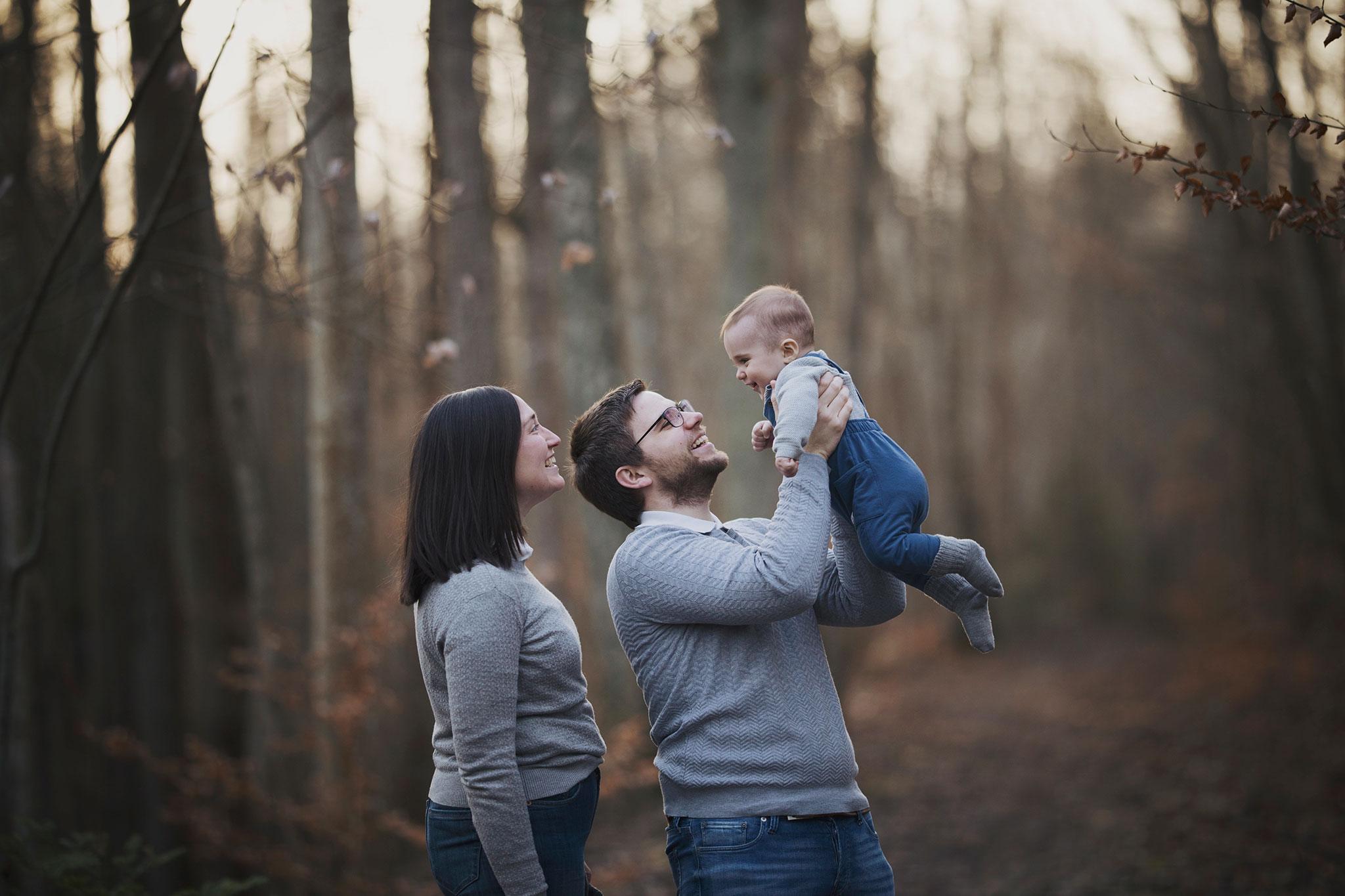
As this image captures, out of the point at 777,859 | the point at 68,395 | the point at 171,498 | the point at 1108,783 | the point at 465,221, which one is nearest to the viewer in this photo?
the point at 777,859

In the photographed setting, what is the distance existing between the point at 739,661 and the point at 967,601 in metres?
0.63

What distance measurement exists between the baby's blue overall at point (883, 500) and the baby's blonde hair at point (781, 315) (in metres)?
0.34

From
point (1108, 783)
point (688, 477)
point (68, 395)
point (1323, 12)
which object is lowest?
point (1108, 783)

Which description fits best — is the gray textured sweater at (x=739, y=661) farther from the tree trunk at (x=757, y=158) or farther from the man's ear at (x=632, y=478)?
the tree trunk at (x=757, y=158)

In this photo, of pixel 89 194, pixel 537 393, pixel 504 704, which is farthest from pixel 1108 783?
pixel 89 194

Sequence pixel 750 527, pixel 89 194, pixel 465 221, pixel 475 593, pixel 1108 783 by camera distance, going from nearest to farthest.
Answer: pixel 475 593 → pixel 750 527 → pixel 89 194 → pixel 465 221 → pixel 1108 783

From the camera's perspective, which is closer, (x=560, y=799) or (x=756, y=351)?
(x=560, y=799)

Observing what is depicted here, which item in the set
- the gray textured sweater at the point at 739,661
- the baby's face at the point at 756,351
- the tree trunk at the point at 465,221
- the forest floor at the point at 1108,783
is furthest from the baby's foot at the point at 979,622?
the forest floor at the point at 1108,783

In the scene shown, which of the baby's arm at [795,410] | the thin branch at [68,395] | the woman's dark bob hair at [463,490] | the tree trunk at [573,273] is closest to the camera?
the baby's arm at [795,410]

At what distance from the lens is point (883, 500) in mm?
2521

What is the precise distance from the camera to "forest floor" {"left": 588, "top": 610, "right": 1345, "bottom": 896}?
699 cm

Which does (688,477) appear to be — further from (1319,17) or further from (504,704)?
(1319,17)

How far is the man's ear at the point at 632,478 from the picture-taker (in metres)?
2.63

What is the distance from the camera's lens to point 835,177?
16.0 m
